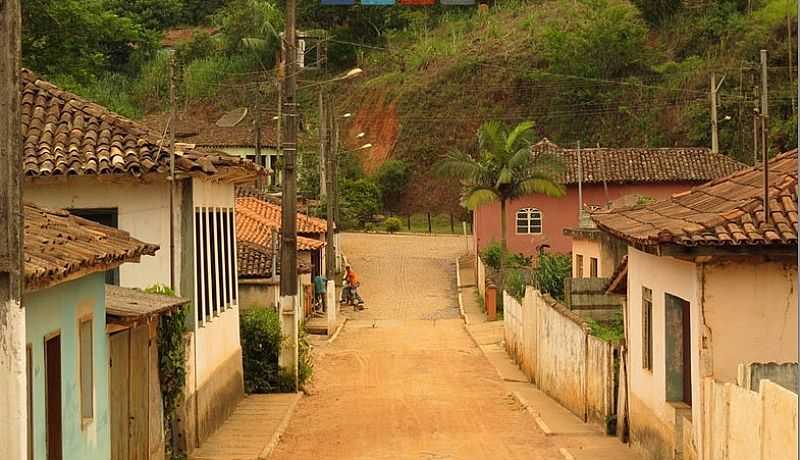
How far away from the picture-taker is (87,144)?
19500mm

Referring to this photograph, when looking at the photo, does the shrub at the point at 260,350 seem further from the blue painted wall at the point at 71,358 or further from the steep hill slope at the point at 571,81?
the steep hill slope at the point at 571,81

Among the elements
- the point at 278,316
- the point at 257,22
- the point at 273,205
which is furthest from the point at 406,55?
the point at 278,316

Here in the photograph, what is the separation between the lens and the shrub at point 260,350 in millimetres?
27250

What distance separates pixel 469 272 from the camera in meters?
56.9

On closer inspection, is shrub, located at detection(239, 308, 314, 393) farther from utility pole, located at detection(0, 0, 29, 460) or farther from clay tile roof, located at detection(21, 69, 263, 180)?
utility pole, located at detection(0, 0, 29, 460)

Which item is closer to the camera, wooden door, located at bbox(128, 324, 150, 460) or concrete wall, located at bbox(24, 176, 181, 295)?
wooden door, located at bbox(128, 324, 150, 460)

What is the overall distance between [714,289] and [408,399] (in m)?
11.6

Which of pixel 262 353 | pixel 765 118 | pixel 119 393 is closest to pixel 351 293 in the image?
pixel 262 353

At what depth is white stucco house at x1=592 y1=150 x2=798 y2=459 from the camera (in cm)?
1398

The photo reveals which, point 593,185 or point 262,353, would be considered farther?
point 593,185

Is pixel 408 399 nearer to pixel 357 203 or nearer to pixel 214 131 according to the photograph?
pixel 357 203

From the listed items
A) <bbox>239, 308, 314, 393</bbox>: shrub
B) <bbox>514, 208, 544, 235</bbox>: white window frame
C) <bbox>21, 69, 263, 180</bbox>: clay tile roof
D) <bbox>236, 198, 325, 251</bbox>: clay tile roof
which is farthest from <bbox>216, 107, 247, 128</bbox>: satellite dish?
<bbox>21, 69, 263, 180</bbox>: clay tile roof

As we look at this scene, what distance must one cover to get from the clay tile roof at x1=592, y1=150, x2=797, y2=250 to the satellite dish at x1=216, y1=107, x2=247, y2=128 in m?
67.8

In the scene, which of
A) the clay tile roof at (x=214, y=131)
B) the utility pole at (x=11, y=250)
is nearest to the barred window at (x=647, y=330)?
the utility pole at (x=11, y=250)
